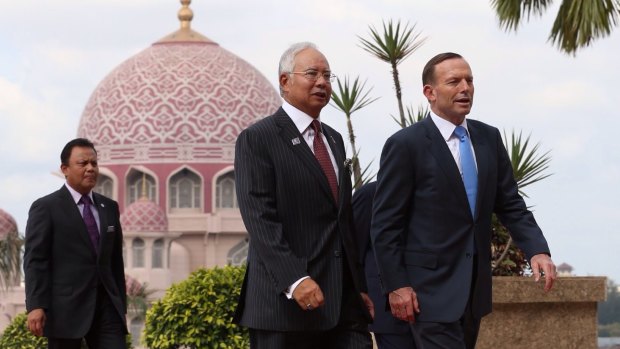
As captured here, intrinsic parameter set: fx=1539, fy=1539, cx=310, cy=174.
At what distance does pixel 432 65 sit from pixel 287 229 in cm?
62

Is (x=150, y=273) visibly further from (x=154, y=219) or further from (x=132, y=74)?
(x=132, y=74)

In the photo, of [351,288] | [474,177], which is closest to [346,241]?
[351,288]

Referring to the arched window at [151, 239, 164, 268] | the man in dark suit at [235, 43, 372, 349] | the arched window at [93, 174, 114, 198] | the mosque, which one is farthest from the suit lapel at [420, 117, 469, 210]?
the arched window at [93, 174, 114, 198]

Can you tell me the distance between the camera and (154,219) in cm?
5262

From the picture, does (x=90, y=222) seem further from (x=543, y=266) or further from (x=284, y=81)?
(x=543, y=266)

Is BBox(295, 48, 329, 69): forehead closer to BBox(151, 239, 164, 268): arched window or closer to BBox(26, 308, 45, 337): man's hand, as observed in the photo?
BBox(26, 308, 45, 337): man's hand

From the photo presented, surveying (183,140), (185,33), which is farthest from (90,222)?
(185,33)

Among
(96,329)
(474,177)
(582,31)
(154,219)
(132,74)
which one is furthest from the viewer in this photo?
(132,74)

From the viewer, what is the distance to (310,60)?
4078mm

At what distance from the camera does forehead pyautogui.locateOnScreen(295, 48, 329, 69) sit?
4.07 meters

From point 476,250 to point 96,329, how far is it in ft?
5.76

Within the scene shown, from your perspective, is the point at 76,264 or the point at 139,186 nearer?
the point at 76,264

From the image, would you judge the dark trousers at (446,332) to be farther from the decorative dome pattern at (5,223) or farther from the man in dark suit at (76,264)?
the decorative dome pattern at (5,223)

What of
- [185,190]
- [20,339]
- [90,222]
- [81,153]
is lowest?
[20,339]
